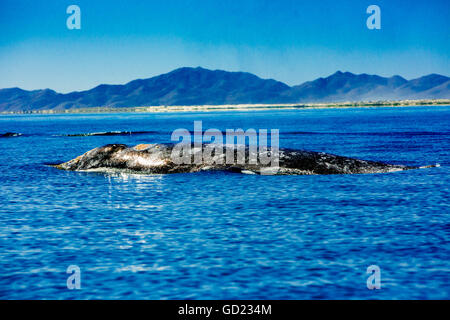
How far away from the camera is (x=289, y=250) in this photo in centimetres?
1234

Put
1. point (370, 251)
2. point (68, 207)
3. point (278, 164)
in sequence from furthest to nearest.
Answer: point (278, 164) < point (68, 207) < point (370, 251)

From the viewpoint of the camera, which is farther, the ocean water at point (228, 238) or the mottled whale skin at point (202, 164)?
the mottled whale skin at point (202, 164)

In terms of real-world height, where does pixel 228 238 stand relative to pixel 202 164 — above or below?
below

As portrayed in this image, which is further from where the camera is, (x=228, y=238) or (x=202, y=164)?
(x=202, y=164)

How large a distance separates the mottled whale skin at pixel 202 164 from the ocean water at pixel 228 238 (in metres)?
1.98

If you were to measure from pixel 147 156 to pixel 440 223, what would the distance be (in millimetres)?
15553

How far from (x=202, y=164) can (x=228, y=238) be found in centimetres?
1277

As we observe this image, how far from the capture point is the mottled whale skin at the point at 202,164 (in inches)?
992

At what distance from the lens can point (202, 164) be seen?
85.5ft

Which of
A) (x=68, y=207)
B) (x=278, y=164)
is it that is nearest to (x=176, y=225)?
(x=68, y=207)
